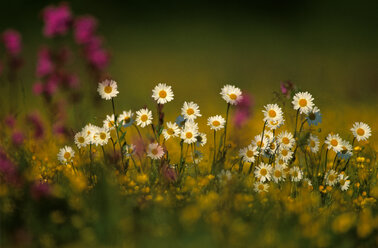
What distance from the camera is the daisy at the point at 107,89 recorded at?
10.1 feet

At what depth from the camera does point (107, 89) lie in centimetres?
310

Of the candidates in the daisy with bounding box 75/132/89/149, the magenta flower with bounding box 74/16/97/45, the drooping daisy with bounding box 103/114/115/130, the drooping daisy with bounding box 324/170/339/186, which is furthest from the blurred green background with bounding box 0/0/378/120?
the daisy with bounding box 75/132/89/149

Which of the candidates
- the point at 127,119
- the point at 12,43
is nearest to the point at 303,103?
the point at 127,119

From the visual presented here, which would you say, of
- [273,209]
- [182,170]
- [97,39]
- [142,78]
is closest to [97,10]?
[142,78]

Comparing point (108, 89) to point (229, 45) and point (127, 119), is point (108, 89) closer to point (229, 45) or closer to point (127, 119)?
point (127, 119)

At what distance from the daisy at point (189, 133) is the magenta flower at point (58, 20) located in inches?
106

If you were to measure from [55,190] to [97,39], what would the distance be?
2826 millimetres

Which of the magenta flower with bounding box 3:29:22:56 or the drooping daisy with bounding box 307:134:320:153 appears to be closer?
the drooping daisy with bounding box 307:134:320:153

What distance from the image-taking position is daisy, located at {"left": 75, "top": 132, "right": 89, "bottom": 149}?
3.09 meters

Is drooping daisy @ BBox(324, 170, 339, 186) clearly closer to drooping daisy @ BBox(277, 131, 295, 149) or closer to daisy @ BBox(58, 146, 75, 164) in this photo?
drooping daisy @ BBox(277, 131, 295, 149)

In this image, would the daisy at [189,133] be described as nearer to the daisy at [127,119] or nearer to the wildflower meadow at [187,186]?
the wildflower meadow at [187,186]

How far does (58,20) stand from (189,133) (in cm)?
276

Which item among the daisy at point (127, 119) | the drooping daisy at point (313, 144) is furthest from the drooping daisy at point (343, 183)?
the daisy at point (127, 119)

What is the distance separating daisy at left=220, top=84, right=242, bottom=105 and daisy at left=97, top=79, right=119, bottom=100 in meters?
0.77
